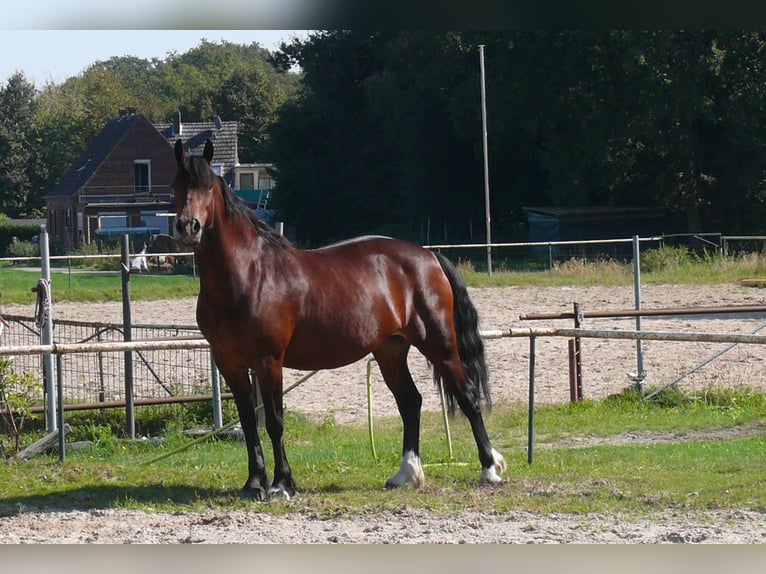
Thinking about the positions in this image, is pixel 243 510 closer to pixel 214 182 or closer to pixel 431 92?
pixel 214 182

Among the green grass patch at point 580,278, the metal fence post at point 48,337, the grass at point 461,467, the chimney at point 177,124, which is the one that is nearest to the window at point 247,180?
the chimney at point 177,124

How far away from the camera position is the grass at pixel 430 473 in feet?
20.9

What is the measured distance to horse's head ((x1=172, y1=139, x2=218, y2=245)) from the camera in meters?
6.13

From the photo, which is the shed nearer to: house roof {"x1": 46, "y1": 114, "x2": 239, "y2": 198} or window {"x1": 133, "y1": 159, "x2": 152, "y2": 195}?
house roof {"x1": 46, "y1": 114, "x2": 239, "y2": 198}

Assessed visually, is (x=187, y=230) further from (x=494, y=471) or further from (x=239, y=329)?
(x=494, y=471)

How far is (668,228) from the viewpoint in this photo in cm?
3959

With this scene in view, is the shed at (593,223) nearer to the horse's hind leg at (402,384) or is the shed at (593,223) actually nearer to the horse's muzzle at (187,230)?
the horse's hind leg at (402,384)

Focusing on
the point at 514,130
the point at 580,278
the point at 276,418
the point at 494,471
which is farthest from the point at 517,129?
the point at 276,418

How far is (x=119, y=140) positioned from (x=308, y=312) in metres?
56.5

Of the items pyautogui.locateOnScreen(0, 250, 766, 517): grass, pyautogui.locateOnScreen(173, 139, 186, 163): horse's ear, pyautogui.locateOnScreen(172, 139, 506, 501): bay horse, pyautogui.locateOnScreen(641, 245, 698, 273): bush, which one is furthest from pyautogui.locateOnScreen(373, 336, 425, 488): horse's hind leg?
pyautogui.locateOnScreen(641, 245, 698, 273): bush

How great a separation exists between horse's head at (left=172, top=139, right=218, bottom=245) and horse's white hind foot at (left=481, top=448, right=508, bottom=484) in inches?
92.1

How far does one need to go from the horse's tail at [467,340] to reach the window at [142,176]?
56.2 metres

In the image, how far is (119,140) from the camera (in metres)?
60.7

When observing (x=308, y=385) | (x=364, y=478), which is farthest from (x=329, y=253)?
(x=308, y=385)
